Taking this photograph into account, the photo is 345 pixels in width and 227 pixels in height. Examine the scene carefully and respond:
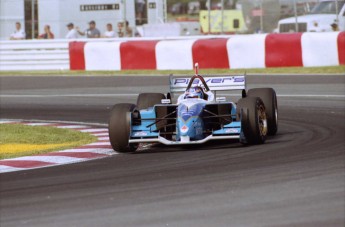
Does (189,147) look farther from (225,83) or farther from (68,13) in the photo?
(68,13)

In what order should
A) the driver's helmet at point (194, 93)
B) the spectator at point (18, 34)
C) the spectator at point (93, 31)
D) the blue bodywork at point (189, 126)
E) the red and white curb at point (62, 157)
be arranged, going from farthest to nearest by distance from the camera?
the spectator at point (18, 34)
the spectator at point (93, 31)
the driver's helmet at point (194, 93)
the blue bodywork at point (189, 126)
the red and white curb at point (62, 157)

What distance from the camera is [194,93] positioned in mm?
11102

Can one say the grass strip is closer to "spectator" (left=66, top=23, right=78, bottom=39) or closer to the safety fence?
the safety fence

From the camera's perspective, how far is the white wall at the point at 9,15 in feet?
86.8

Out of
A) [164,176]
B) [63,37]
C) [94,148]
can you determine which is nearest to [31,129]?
[94,148]

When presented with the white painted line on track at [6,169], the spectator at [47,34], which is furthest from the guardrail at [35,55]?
the white painted line on track at [6,169]

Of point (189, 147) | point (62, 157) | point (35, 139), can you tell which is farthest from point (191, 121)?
point (35, 139)

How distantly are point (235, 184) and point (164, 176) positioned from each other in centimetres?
76

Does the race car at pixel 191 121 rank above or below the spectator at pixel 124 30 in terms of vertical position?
below

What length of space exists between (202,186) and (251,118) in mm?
2350

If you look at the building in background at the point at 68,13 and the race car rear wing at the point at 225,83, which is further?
the building in background at the point at 68,13

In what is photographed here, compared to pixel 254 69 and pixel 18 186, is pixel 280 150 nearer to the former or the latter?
pixel 18 186

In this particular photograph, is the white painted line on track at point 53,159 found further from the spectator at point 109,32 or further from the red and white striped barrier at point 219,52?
the spectator at point 109,32

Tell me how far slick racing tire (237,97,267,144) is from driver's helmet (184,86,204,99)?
450 millimetres
